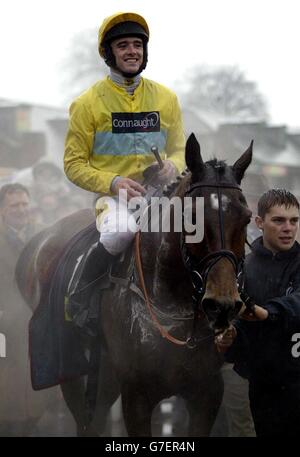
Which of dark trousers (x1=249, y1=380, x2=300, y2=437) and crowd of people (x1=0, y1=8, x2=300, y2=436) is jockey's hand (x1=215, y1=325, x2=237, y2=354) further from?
dark trousers (x1=249, y1=380, x2=300, y2=437)

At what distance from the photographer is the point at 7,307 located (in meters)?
7.02

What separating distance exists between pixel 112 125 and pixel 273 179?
14806 millimetres

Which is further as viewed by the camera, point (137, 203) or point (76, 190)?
point (76, 190)

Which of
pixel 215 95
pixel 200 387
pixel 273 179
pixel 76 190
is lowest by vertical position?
pixel 200 387

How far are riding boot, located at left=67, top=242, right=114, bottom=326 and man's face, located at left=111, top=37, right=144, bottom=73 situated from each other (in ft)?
3.68

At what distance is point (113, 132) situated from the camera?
482 centimetres

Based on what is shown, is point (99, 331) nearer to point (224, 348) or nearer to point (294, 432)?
point (224, 348)

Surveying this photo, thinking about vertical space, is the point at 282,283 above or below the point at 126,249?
below

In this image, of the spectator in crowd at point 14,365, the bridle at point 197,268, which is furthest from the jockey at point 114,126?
the spectator in crowd at point 14,365

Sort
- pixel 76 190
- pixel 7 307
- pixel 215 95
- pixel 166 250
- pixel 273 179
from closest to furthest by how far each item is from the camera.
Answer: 1. pixel 166 250
2. pixel 7 307
3. pixel 76 190
4. pixel 273 179
5. pixel 215 95

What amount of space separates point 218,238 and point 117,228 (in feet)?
3.25

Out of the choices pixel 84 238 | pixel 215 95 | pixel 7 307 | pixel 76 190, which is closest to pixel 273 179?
pixel 76 190

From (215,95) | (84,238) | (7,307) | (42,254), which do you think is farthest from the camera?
(215,95)

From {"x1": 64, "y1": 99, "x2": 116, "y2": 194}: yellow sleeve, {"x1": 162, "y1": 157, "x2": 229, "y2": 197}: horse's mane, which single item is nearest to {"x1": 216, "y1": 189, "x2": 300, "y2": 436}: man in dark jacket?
{"x1": 162, "y1": 157, "x2": 229, "y2": 197}: horse's mane
